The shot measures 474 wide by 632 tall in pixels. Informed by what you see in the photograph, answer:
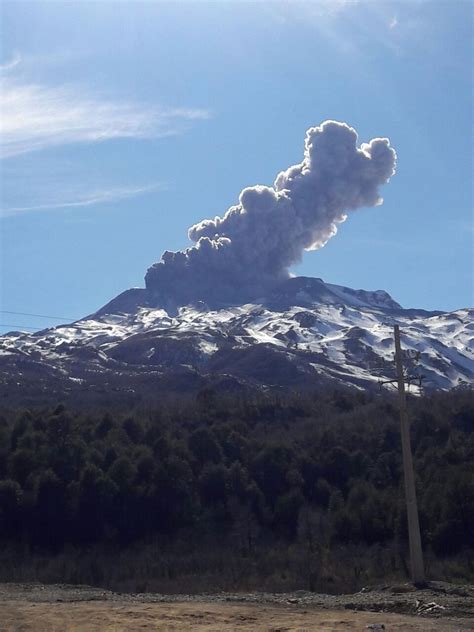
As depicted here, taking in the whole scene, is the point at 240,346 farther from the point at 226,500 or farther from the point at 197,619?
the point at 197,619

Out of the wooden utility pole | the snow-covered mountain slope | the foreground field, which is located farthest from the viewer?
the snow-covered mountain slope

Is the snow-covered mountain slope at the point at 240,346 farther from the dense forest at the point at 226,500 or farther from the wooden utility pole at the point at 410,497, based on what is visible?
the wooden utility pole at the point at 410,497

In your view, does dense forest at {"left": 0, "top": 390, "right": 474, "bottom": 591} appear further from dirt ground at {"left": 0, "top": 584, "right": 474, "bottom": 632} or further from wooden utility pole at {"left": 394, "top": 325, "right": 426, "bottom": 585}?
dirt ground at {"left": 0, "top": 584, "right": 474, "bottom": 632}

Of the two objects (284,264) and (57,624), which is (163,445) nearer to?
(57,624)

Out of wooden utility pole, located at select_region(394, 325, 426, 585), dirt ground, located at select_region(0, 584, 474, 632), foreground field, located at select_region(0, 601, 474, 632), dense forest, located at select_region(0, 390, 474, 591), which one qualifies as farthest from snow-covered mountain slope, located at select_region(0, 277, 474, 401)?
foreground field, located at select_region(0, 601, 474, 632)

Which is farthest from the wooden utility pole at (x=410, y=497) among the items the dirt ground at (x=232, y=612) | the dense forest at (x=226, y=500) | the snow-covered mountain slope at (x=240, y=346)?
the snow-covered mountain slope at (x=240, y=346)

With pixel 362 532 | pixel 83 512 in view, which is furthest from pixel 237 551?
pixel 83 512
